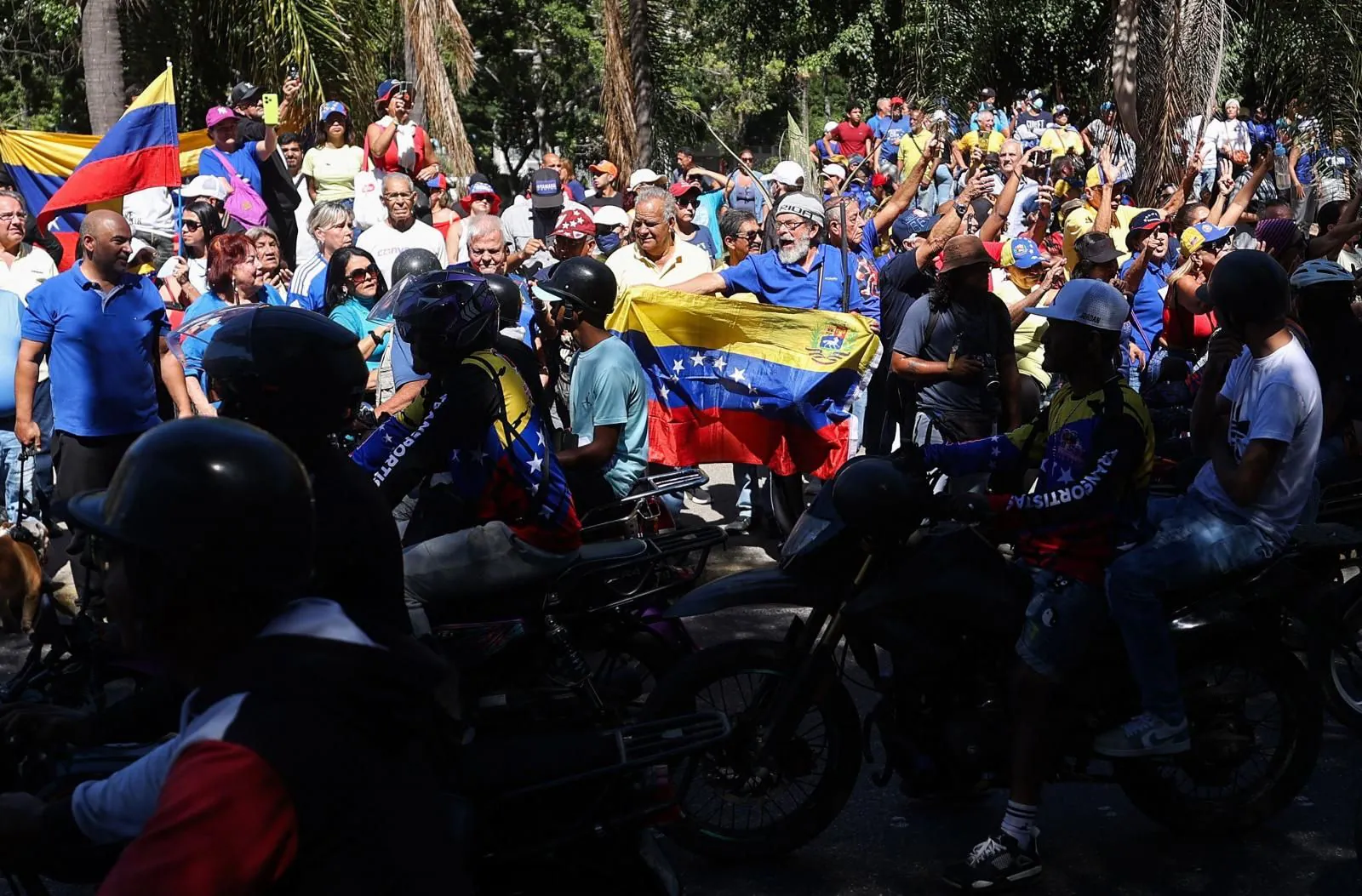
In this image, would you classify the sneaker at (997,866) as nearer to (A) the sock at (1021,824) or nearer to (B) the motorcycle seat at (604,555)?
(A) the sock at (1021,824)

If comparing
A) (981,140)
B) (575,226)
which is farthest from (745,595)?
(981,140)

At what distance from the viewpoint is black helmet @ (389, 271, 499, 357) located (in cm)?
455

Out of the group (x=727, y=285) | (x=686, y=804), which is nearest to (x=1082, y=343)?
(x=686, y=804)

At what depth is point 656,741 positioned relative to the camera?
148 inches

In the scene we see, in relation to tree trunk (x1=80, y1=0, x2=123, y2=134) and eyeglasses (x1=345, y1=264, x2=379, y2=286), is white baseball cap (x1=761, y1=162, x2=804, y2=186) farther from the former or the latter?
tree trunk (x1=80, y1=0, x2=123, y2=134)

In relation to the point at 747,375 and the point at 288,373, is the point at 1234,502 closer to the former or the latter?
the point at 288,373

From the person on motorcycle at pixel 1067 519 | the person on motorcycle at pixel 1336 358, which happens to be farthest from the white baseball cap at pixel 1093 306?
the person on motorcycle at pixel 1336 358

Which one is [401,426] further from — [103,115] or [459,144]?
[103,115]

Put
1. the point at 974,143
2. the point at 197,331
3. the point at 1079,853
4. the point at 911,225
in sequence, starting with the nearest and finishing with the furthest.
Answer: the point at 1079,853
the point at 197,331
the point at 911,225
the point at 974,143

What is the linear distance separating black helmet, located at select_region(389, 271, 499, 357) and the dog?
311 cm

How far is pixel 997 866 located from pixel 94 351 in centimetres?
486

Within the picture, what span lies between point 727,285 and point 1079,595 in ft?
14.8

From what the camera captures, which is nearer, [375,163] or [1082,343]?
Result: [1082,343]

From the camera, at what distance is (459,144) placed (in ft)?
52.1
